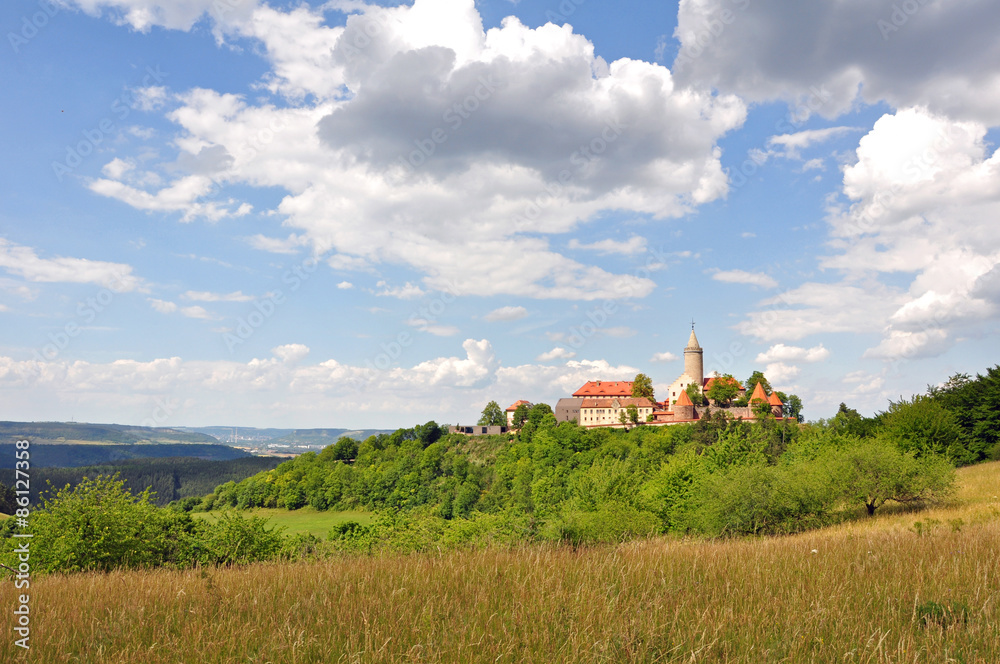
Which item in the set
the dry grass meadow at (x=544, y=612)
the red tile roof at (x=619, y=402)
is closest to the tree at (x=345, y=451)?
the red tile roof at (x=619, y=402)

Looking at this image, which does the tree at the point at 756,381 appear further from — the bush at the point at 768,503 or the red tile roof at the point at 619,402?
the bush at the point at 768,503

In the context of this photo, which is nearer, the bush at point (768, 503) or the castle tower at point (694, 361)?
the bush at point (768, 503)

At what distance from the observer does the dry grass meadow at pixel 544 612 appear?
10.9 feet

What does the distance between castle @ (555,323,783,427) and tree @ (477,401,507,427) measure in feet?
57.1

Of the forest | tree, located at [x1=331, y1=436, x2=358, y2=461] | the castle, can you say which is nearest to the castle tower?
the castle

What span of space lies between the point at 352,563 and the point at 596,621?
3.36m

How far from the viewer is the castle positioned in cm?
10431

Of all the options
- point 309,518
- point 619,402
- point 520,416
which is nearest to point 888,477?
point 619,402

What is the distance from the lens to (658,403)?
404ft

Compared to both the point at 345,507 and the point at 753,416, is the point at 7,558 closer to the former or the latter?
the point at 753,416

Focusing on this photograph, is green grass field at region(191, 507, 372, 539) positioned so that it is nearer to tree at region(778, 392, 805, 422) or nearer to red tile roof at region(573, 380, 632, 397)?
red tile roof at region(573, 380, 632, 397)

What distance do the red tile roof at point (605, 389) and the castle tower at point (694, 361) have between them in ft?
49.5

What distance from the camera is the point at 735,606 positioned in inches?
161

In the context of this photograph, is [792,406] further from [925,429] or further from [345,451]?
[345,451]
